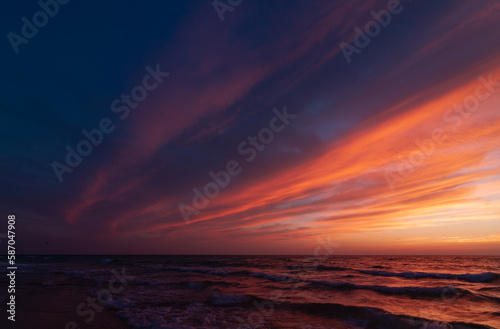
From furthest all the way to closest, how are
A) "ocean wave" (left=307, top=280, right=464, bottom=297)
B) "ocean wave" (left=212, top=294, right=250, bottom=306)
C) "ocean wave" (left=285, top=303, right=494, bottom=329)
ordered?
1. "ocean wave" (left=307, top=280, right=464, bottom=297)
2. "ocean wave" (left=212, top=294, right=250, bottom=306)
3. "ocean wave" (left=285, top=303, right=494, bottom=329)

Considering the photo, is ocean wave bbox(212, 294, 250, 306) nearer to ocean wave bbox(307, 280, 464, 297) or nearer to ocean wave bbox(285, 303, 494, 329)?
ocean wave bbox(285, 303, 494, 329)

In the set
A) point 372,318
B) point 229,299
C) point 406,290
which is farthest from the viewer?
point 406,290

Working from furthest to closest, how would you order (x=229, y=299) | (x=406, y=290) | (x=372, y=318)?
(x=406, y=290) < (x=229, y=299) < (x=372, y=318)

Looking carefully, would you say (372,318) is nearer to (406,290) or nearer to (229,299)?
(229,299)

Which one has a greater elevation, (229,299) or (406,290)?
(229,299)

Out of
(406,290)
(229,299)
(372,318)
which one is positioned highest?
(372,318)

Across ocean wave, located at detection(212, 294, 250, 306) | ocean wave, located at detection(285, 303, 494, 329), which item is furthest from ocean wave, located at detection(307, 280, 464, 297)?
ocean wave, located at detection(212, 294, 250, 306)

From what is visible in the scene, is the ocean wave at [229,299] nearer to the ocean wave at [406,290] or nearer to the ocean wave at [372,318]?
the ocean wave at [372,318]

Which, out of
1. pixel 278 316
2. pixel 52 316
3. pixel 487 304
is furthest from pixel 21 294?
pixel 487 304

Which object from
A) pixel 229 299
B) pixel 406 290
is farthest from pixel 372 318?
pixel 406 290

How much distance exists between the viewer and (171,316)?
1370cm

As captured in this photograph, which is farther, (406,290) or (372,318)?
(406,290)

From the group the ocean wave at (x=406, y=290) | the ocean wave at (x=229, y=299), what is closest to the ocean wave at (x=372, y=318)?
the ocean wave at (x=229, y=299)

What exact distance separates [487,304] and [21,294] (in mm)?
31084
